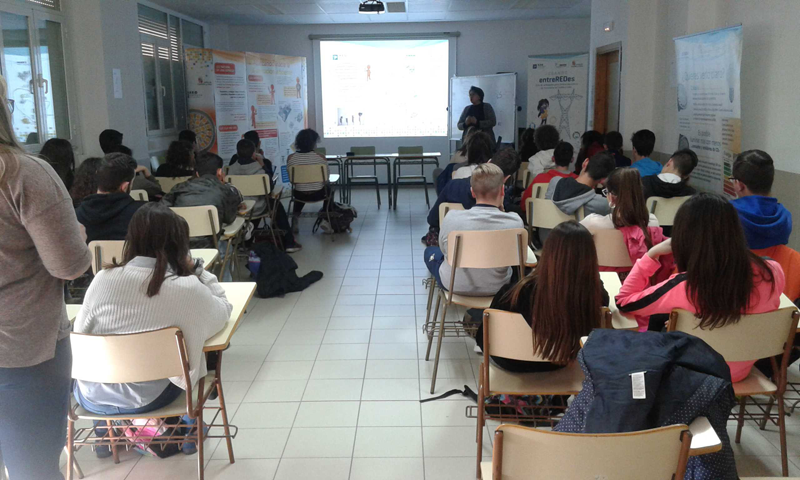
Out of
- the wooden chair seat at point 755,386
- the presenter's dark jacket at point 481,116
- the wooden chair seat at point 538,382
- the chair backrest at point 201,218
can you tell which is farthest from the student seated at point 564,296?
the presenter's dark jacket at point 481,116

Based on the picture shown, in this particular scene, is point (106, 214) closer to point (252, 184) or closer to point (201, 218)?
point (201, 218)

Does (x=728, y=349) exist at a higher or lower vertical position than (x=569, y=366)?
higher

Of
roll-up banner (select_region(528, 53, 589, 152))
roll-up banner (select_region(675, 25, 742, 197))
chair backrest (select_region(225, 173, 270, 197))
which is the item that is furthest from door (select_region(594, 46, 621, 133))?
chair backrest (select_region(225, 173, 270, 197))

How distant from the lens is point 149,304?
7.14ft

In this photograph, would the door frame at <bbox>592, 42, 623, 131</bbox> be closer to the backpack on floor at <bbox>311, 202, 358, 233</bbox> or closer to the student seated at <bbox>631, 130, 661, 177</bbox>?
the student seated at <bbox>631, 130, 661, 177</bbox>

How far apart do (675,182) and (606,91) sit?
3921 mm

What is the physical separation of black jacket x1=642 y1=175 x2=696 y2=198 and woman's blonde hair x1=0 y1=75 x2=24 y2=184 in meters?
3.61

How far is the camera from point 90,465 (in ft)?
8.50

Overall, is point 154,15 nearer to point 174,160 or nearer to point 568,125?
point 174,160

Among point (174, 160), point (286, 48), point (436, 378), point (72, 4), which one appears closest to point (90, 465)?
point (436, 378)

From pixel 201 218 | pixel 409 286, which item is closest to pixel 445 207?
pixel 409 286

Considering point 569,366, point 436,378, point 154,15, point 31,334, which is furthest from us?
point 154,15

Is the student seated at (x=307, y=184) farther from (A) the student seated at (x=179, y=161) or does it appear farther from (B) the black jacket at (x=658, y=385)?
(B) the black jacket at (x=658, y=385)

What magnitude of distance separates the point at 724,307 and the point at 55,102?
5.99 meters
